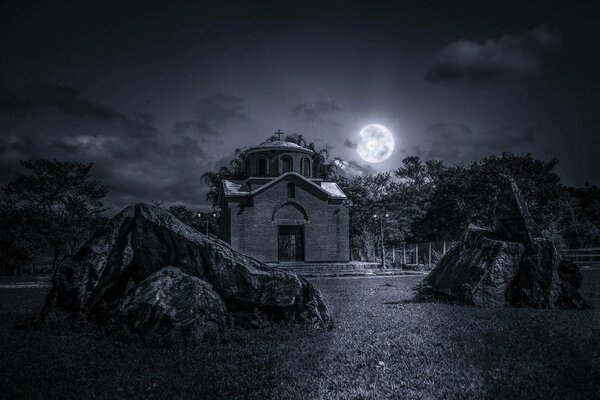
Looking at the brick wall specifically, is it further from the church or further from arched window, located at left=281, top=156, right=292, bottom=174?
arched window, located at left=281, top=156, right=292, bottom=174

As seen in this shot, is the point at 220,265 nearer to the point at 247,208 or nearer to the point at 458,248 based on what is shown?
the point at 458,248

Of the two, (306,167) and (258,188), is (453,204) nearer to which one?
(306,167)

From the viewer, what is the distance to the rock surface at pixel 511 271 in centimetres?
1050

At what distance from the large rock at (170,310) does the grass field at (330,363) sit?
29 cm

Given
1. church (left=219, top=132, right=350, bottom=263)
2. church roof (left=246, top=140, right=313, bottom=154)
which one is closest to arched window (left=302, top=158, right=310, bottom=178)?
church roof (left=246, top=140, right=313, bottom=154)

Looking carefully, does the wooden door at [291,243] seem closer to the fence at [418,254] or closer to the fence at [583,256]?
the fence at [418,254]

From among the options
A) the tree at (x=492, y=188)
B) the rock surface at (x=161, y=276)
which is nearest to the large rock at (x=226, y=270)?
the rock surface at (x=161, y=276)

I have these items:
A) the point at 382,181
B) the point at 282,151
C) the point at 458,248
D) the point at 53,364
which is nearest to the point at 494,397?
the point at 53,364

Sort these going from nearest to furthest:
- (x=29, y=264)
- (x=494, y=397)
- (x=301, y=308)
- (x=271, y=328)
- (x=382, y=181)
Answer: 1. (x=494, y=397)
2. (x=271, y=328)
3. (x=301, y=308)
4. (x=29, y=264)
5. (x=382, y=181)

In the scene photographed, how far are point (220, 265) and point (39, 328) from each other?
323 centimetres

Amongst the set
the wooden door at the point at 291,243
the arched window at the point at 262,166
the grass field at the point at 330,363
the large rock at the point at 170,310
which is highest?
the arched window at the point at 262,166

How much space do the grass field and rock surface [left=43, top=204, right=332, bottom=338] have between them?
0.57 meters

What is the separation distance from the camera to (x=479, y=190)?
133ft

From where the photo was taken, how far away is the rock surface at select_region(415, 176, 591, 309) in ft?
34.4
